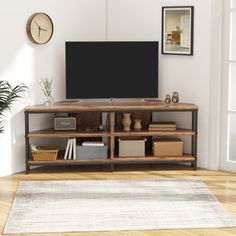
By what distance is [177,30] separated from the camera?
236 inches

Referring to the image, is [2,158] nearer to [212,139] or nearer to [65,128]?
[65,128]

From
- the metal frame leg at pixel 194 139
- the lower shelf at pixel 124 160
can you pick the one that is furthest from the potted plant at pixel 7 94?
the metal frame leg at pixel 194 139

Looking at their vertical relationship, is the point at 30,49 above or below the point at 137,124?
above

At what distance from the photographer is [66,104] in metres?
5.86

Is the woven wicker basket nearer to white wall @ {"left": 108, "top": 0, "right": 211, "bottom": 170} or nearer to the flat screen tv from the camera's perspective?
the flat screen tv

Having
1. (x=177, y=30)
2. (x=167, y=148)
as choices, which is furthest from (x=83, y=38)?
(x=167, y=148)

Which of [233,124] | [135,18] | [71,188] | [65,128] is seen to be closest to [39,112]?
[65,128]

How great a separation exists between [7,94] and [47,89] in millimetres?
458

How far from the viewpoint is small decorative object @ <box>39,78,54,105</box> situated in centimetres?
581

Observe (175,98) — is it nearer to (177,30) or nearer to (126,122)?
(126,122)

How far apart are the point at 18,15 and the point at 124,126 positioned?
1493 millimetres

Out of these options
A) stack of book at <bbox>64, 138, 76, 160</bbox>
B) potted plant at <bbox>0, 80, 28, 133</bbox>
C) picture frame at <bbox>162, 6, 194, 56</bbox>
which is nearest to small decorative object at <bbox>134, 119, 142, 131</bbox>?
stack of book at <bbox>64, 138, 76, 160</bbox>

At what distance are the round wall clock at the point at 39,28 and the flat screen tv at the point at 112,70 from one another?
0.33 meters

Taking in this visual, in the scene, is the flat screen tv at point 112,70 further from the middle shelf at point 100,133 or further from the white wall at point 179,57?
the middle shelf at point 100,133
